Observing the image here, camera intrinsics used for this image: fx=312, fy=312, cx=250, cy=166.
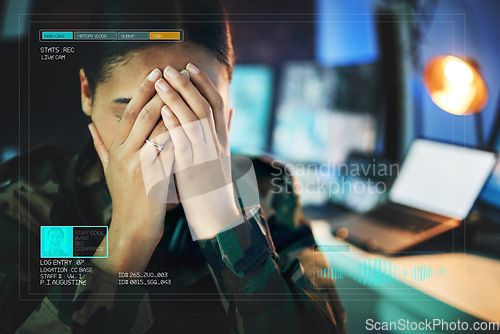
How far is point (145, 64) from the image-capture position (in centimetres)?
60

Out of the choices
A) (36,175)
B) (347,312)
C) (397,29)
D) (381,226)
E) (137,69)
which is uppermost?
(397,29)

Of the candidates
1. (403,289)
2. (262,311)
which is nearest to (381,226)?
(403,289)

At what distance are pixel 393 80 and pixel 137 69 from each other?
53 cm

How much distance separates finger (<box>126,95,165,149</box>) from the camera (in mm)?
588

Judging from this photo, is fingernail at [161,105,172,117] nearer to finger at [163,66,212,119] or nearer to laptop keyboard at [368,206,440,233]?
finger at [163,66,212,119]

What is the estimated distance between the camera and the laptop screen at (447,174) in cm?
67

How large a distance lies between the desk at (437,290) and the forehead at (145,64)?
0.49m

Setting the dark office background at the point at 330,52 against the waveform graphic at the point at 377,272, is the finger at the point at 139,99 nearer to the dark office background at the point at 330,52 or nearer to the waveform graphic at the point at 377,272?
the dark office background at the point at 330,52

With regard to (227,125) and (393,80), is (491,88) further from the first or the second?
(227,125)

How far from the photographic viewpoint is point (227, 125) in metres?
0.64

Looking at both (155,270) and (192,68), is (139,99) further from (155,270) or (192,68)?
(155,270)

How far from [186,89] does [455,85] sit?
1.90 feet
